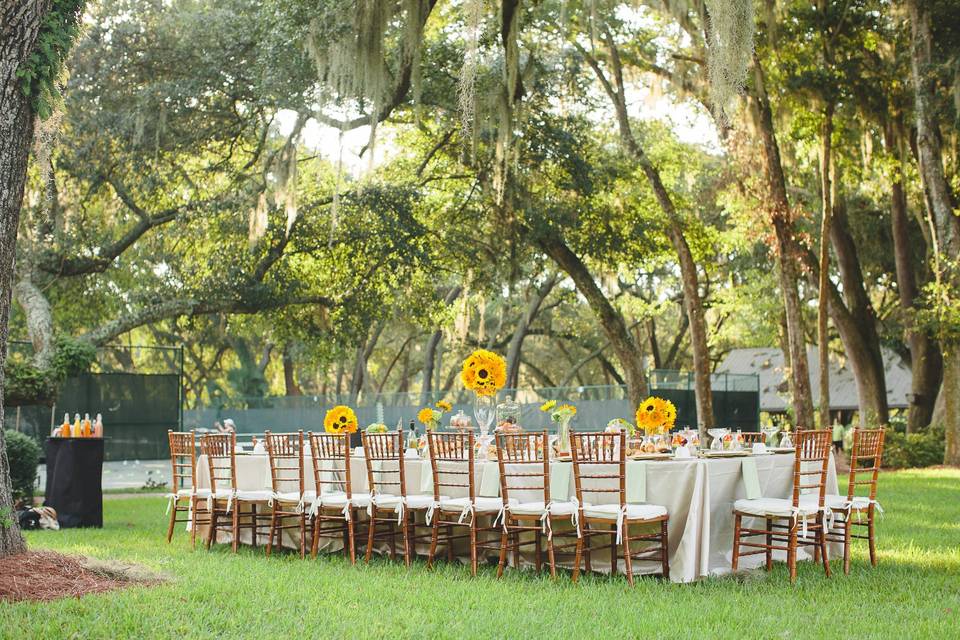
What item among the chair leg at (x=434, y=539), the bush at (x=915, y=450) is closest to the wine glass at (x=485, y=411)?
the chair leg at (x=434, y=539)

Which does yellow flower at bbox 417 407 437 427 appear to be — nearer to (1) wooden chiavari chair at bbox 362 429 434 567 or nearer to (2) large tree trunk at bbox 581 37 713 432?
(1) wooden chiavari chair at bbox 362 429 434 567

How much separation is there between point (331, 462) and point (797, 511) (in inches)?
127

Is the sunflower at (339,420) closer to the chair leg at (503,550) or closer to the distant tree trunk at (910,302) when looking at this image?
the chair leg at (503,550)

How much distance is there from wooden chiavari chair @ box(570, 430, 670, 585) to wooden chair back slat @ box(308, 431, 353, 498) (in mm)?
1600

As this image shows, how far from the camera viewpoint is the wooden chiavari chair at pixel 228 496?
7637mm

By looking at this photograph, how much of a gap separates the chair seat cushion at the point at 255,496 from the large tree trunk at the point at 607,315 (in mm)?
9253

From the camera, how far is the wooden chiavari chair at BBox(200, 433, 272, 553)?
7.64 metres

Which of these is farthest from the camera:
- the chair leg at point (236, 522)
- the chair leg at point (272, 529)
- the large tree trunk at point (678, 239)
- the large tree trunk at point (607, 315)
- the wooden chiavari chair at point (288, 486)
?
the large tree trunk at point (607, 315)

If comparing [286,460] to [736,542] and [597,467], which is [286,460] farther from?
[736,542]

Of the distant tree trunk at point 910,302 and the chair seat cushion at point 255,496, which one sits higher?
the distant tree trunk at point 910,302

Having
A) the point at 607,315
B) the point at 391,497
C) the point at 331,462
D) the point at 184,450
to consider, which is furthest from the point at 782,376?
the point at 391,497

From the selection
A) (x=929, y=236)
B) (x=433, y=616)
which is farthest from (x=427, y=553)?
(x=929, y=236)

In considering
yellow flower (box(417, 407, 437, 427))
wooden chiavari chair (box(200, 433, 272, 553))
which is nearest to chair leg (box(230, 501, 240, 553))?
wooden chiavari chair (box(200, 433, 272, 553))

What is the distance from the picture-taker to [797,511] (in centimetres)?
613
